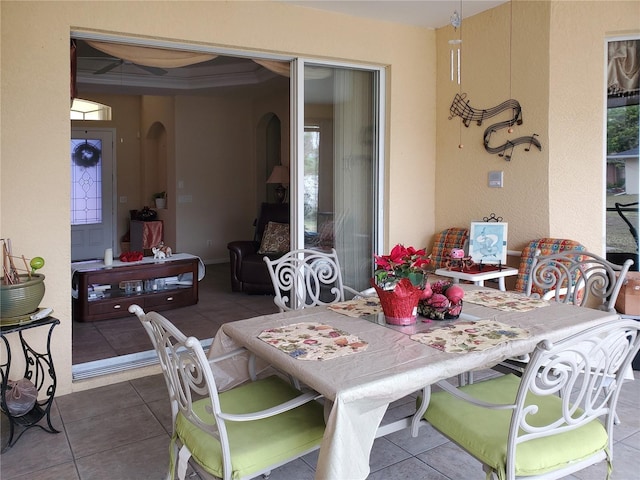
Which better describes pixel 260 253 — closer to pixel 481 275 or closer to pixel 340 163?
pixel 340 163

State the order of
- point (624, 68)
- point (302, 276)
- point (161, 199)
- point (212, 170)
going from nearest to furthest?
point (302, 276) < point (624, 68) < point (212, 170) < point (161, 199)

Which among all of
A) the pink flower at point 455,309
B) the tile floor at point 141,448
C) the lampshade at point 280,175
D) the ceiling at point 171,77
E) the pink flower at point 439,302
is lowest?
the tile floor at point 141,448

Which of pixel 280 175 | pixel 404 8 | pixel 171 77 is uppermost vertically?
pixel 171 77

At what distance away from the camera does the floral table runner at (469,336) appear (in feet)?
6.26

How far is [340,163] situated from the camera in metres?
4.42

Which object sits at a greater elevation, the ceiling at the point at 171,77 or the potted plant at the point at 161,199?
the ceiling at the point at 171,77

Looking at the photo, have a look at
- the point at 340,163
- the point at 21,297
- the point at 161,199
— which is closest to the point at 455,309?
the point at 21,297

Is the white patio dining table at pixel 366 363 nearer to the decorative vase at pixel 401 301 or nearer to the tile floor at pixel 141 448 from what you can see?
the decorative vase at pixel 401 301

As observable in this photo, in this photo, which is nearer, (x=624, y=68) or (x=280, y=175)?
(x=624, y=68)

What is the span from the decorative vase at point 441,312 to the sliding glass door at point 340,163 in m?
1.90

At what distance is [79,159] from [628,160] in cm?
759

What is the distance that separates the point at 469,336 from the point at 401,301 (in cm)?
30

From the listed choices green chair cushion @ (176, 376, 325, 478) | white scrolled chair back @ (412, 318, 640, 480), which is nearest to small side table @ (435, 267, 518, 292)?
white scrolled chair back @ (412, 318, 640, 480)

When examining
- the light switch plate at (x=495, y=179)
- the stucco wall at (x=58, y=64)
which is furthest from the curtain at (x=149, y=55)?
the light switch plate at (x=495, y=179)
